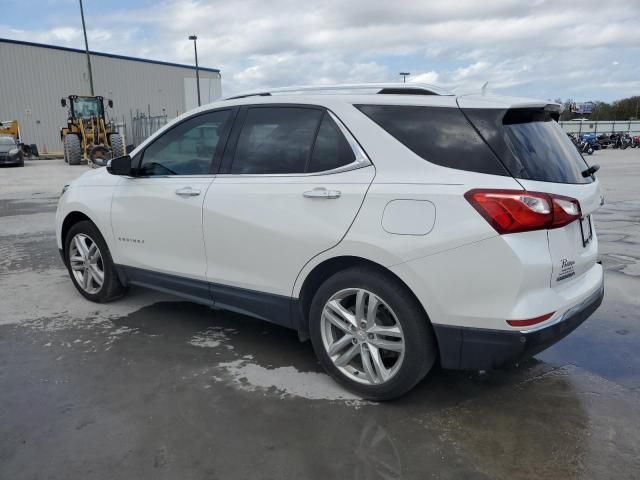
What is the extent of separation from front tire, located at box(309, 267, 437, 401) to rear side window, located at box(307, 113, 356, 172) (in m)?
0.64

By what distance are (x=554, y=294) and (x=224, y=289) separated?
2103 millimetres

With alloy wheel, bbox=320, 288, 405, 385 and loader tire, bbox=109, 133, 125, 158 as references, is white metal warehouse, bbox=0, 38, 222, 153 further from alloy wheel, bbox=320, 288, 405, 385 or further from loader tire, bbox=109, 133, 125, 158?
alloy wheel, bbox=320, 288, 405, 385

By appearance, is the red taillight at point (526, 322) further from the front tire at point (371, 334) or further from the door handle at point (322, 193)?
the door handle at point (322, 193)

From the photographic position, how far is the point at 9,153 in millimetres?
25094

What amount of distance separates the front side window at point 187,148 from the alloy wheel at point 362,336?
144cm

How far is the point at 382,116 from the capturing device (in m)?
3.10

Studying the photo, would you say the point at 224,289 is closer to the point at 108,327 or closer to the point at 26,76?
the point at 108,327

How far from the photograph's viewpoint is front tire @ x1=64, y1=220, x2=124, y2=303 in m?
4.72

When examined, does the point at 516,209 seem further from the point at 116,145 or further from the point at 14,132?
the point at 14,132

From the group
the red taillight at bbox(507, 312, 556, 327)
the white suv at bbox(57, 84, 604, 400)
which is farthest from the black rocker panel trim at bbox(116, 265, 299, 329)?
the red taillight at bbox(507, 312, 556, 327)

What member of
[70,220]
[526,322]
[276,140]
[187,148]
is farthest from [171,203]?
[526,322]

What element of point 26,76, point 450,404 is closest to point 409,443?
point 450,404

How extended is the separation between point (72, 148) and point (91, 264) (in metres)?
23.2

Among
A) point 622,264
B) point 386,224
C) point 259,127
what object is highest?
point 259,127
